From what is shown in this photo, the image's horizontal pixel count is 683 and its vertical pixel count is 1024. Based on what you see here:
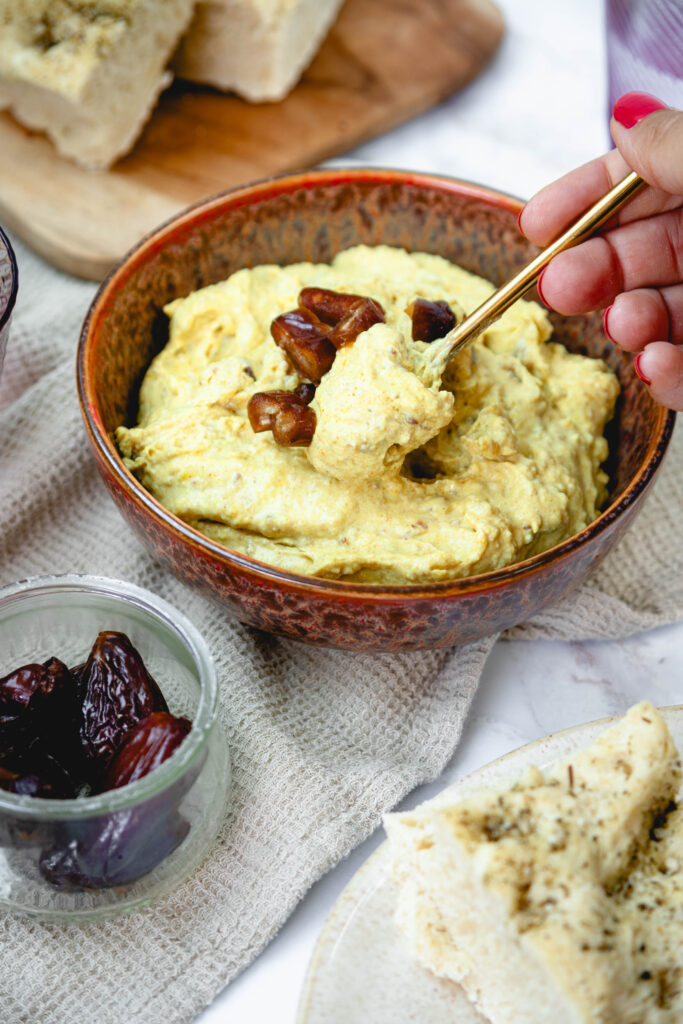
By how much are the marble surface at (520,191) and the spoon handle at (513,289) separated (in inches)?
23.0

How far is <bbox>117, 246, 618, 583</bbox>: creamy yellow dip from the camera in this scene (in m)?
1.63

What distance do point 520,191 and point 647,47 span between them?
0.52 m

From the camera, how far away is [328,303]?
5.93ft

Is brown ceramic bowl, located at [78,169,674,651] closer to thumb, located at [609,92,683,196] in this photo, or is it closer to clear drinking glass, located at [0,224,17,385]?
clear drinking glass, located at [0,224,17,385]

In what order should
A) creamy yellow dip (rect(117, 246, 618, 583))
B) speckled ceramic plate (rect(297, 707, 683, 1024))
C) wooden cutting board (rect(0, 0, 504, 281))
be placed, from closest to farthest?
speckled ceramic plate (rect(297, 707, 683, 1024))
creamy yellow dip (rect(117, 246, 618, 583))
wooden cutting board (rect(0, 0, 504, 281))

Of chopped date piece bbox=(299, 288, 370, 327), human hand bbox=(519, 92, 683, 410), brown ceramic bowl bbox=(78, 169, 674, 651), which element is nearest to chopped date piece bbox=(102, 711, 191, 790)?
brown ceramic bowl bbox=(78, 169, 674, 651)

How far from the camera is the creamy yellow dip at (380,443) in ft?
5.35

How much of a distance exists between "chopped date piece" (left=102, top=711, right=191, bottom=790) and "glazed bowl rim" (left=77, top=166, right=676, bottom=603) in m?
0.25

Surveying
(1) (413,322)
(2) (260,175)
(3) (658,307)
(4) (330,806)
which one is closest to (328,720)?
(4) (330,806)

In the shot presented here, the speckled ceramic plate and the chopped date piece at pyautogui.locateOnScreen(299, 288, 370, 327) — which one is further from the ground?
the chopped date piece at pyautogui.locateOnScreen(299, 288, 370, 327)

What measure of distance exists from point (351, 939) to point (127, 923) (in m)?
0.36

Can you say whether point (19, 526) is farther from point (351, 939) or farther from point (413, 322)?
point (351, 939)

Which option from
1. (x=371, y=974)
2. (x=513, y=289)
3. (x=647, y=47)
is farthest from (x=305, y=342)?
(x=647, y=47)

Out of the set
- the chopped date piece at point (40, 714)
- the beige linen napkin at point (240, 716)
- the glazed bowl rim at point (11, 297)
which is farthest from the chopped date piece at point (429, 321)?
the chopped date piece at point (40, 714)
